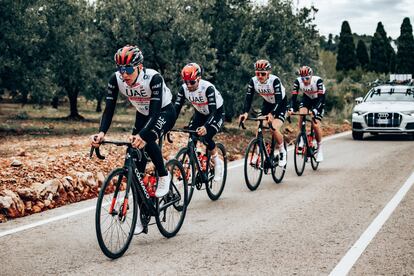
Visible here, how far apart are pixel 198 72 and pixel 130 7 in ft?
47.5

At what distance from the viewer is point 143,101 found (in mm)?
6562

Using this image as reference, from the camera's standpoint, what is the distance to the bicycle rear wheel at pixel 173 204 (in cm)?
667

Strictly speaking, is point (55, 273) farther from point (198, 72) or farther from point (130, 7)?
point (130, 7)

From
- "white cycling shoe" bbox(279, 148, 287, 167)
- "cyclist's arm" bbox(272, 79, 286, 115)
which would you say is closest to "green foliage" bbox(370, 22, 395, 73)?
"white cycling shoe" bbox(279, 148, 287, 167)

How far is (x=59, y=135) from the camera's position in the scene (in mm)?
21609

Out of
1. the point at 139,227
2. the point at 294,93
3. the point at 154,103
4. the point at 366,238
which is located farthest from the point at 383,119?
the point at 154,103

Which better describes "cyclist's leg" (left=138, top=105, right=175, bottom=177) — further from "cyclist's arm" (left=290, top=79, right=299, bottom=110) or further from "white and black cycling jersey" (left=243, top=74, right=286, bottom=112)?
"cyclist's arm" (left=290, top=79, right=299, bottom=110)

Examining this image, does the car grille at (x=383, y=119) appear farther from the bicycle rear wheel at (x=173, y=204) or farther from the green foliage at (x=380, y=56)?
the green foliage at (x=380, y=56)

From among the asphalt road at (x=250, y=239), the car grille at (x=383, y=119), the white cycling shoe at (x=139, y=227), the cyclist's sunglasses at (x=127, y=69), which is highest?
the cyclist's sunglasses at (x=127, y=69)

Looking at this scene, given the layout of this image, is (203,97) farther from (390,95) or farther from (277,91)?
(390,95)

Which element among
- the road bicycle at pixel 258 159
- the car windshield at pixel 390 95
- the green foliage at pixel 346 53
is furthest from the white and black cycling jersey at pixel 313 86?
the green foliage at pixel 346 53

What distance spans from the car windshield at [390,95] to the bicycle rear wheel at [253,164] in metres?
11.2

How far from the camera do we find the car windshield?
65.1 ft

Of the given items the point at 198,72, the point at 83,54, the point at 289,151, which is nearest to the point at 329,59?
the point at 83,54
